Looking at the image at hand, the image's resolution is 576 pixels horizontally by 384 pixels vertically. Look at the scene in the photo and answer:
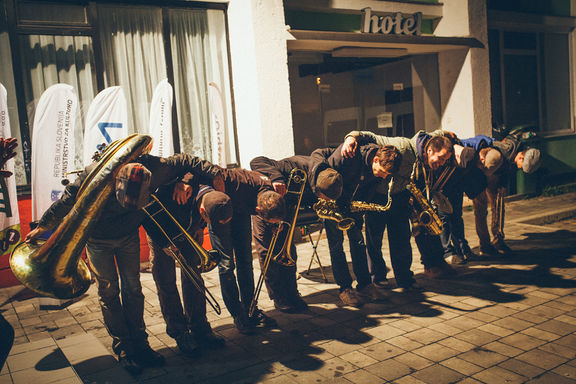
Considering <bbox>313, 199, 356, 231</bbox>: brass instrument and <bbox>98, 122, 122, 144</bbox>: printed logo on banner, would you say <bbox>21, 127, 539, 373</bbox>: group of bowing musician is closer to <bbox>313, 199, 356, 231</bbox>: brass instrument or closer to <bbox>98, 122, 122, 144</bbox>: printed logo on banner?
<bbox>313, 199, 356, 231</bbox>: brass instrument

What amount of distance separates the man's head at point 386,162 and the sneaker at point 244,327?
6.09ft

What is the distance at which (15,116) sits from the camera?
655cm

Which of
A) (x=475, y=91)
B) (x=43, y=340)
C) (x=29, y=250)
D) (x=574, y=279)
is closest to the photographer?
(x=29, y=250)

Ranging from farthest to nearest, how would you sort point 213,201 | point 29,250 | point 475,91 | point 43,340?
point 475,91
point 43,340
point 213,201
point 29,250

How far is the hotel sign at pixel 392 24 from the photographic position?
357 inches

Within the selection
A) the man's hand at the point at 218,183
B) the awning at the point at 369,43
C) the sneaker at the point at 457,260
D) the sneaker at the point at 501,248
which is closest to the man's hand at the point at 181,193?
the man's hand at the point at 218,183

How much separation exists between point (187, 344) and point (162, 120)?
3.90 m

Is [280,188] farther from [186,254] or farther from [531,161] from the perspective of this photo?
[531,161]

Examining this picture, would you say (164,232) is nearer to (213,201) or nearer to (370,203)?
(213,201)

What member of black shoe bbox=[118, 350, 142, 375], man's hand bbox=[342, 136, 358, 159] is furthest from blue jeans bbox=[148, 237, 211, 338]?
man's hand bbox=[342, 136, 358, 159]

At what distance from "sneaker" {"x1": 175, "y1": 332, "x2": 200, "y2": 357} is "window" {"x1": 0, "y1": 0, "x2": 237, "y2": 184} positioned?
12.0 feet

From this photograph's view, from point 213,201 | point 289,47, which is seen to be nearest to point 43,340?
point 213,201

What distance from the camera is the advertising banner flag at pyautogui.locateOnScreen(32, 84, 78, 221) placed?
596 cm

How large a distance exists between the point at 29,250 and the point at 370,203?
3.13 meters
